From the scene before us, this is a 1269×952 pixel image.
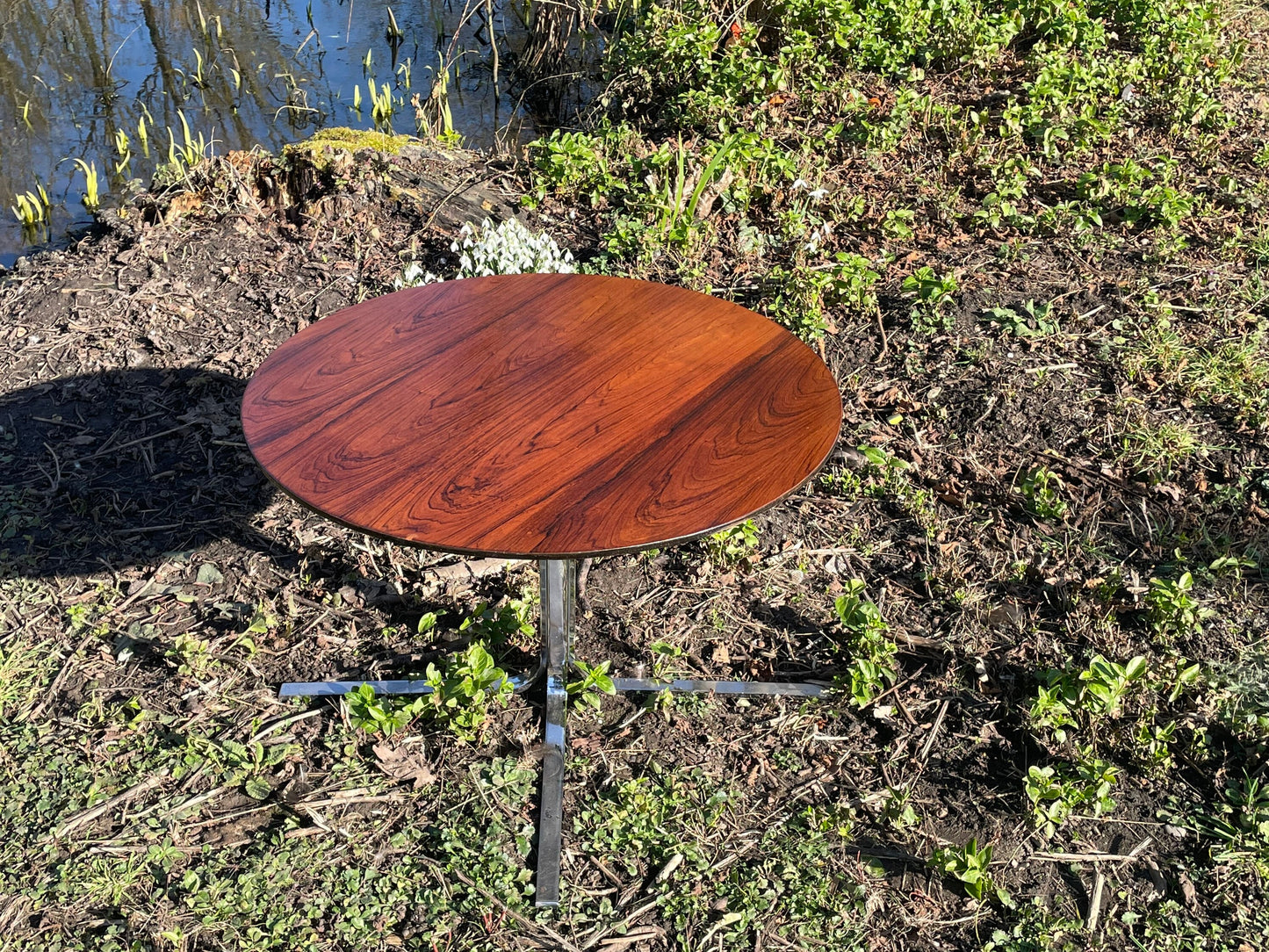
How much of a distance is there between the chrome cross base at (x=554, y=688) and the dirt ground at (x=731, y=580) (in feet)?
0.17

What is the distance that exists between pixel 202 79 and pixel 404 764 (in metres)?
5.72

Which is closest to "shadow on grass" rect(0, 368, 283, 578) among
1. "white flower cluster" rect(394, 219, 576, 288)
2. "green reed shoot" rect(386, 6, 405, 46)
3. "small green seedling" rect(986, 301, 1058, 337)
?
"white flower cluster" rect(394, 219, 576, 288)

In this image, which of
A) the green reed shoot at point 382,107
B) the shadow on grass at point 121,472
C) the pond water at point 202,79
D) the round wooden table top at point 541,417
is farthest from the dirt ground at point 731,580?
the pond water at point 202,79

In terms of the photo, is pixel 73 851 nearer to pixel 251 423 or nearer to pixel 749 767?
pixel 251 423

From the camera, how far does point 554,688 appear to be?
97.6 inches

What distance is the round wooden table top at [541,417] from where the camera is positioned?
1.77 metres

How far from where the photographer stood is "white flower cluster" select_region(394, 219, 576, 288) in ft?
12.0

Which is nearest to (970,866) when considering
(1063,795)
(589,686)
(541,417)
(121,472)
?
(1063,795)

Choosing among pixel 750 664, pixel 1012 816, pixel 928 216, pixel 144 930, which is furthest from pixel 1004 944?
pixel 928 216

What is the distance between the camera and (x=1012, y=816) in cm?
226

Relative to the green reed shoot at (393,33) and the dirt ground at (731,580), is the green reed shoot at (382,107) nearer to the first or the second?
the green reed shoot at (393,33)

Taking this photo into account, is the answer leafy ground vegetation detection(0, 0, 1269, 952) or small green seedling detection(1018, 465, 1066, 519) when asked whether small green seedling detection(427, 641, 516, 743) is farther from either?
small green seedling detection(1018, 465, 1066, 519)

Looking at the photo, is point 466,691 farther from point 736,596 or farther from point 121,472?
point 121,472

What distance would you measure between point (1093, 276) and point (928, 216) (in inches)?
29.9
